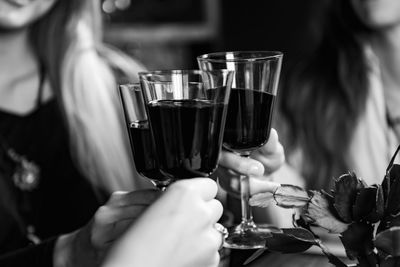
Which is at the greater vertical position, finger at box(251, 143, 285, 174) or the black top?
finger at box(251, 143, 285, 174)

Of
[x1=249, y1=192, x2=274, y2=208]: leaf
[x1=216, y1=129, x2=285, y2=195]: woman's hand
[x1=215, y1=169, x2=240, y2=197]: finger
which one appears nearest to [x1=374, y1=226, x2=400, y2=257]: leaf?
[x1=249, y1=192, x2=274, y2=208]: leaf

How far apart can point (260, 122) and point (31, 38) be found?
1.17 m

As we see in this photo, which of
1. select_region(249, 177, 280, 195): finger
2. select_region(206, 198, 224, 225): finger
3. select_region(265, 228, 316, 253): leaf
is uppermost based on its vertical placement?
select_region(206, 198, 224, 225): finger

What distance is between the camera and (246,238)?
1178 mm

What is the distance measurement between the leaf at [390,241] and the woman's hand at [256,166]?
32 centimetres

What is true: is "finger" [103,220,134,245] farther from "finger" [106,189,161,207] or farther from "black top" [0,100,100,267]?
"black top" [0,100,100,267]

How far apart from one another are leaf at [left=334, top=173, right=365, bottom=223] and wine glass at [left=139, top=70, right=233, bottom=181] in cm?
19

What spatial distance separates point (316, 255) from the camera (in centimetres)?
116

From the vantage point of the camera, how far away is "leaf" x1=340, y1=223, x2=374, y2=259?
0.84 meters

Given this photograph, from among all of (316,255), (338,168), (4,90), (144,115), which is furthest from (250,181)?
(4,90)

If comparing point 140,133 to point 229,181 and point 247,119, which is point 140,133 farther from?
point 229,181

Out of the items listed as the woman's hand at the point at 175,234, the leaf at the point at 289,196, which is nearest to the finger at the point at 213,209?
the woman's hand at the point at 175,234

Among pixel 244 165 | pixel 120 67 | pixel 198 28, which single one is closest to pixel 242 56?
pixel 244 165

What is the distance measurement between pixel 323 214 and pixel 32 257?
62 cm
